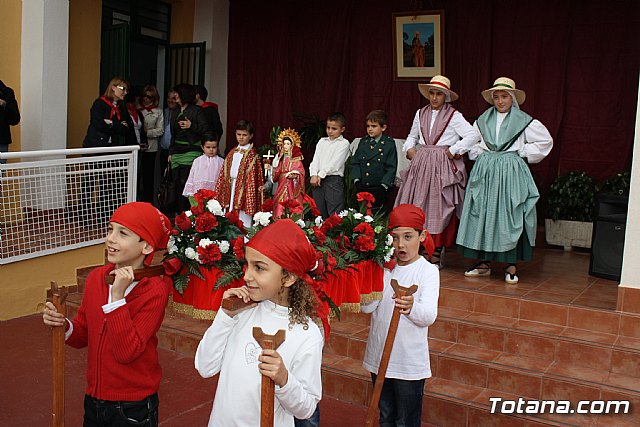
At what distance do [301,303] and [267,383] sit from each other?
1.29ft

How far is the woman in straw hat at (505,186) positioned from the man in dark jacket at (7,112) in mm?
4398

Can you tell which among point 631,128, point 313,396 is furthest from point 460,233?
point 313,396

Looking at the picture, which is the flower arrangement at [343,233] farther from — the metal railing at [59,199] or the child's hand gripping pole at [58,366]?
the metal railing at [59,199]

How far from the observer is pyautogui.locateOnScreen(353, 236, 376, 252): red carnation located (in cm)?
328

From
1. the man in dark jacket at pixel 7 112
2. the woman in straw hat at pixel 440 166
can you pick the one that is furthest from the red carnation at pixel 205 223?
the man in dark jacket at pixel 7 112

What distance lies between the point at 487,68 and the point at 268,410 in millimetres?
6681

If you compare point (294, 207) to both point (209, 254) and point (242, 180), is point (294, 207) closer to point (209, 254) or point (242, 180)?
point (209, 254)

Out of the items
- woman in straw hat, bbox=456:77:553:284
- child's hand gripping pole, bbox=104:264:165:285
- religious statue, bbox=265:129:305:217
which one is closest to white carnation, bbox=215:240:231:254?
child's hand gripping pole, bbox=104:264:165:285

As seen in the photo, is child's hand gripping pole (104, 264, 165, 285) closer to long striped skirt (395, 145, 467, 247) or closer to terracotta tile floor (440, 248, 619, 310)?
terracotta tile floor (440, 248, 619, 310)

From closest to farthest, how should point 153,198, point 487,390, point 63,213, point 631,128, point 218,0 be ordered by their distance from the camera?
point 487,390 → point 63,213 → point 631,128 → point 153,198 → point 218,0

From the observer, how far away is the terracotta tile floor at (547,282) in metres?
5.27

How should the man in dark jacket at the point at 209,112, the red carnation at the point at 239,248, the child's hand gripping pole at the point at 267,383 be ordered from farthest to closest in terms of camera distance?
1. the man in dark jacket at the point at 209,112
2. the red carnation at the point at 239,248
3. the child's hand gripping pole at the point at 267,383

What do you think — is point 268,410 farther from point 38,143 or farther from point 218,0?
point 218,0

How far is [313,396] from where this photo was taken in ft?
7.38
